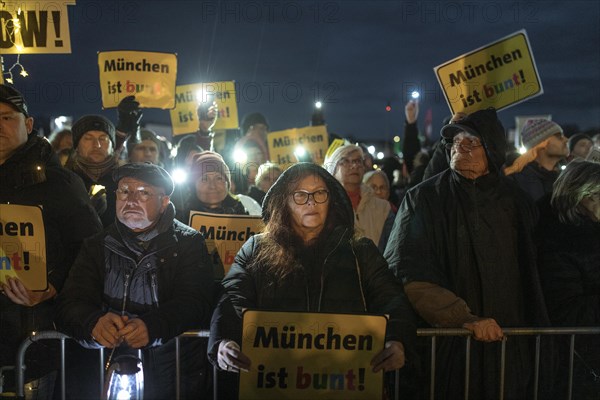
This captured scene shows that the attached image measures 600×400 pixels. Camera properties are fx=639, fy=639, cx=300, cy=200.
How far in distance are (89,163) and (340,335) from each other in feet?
9.90

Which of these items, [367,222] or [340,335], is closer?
[340,335]

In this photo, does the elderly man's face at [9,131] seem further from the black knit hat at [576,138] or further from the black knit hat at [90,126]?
the black knit hat at [576,138]

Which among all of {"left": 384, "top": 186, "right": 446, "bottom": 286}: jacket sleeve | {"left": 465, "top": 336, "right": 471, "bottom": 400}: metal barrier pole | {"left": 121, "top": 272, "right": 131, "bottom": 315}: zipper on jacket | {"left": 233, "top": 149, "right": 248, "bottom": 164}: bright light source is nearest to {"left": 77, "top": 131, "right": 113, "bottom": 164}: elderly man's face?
{"left": 121, "top": 272, "right": 131, "bottom": 315}: zipper on jacket

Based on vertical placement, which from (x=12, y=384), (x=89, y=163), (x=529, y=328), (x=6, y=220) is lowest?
(x=12, y=384)

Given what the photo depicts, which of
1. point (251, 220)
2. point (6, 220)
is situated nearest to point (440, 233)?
point (251, 220)

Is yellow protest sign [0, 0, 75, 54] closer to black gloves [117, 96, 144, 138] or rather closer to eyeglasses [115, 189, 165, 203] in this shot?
black gloves [117, 96, 144, 138]

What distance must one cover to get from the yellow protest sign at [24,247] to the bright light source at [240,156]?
161 inches

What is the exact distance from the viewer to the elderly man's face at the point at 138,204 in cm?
389

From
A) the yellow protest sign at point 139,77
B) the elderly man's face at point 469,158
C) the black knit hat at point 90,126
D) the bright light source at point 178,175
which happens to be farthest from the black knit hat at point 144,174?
the yellow protest sign at point 139,77

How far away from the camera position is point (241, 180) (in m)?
7.39

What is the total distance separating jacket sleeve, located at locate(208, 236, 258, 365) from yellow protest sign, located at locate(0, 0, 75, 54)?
3.00m

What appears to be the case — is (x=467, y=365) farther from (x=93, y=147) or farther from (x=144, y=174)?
(x=93, y=147)

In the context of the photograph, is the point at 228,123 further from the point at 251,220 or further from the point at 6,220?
the point at 6,220

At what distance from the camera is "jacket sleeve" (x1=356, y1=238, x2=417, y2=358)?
136 inches
